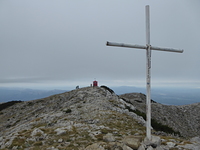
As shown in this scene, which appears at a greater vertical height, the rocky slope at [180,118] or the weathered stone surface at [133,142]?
the weathered stone surface at [133,142]

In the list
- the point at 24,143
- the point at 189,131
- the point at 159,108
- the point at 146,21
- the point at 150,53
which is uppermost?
the point at 146,21

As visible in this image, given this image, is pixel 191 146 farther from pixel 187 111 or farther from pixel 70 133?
pixel 187 111

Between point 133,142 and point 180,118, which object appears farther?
point 180,118

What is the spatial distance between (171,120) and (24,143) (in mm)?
36760

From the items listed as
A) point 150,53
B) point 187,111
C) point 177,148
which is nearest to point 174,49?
point 150,53

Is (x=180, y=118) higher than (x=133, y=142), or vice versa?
(x=133, y=142)

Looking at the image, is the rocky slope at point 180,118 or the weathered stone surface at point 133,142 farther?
the rocky slope at point 180,118

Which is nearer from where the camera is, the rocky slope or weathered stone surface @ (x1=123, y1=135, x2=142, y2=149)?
weathered stone surface @ (x1=123, y1=135, x2=142, y2=149)

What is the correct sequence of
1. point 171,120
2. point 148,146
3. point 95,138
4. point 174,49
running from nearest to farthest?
point 148,146 → point 174,49 → point 95,138 → point 171,120

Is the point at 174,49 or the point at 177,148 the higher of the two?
the point at 174,49


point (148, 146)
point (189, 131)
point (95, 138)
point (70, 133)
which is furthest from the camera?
point (189, 131)

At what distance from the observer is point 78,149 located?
8445 millimetres

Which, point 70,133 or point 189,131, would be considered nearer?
point 70,133

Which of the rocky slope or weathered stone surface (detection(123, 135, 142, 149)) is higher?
weathered stone surface (detection(123, 135, 142, 149))
